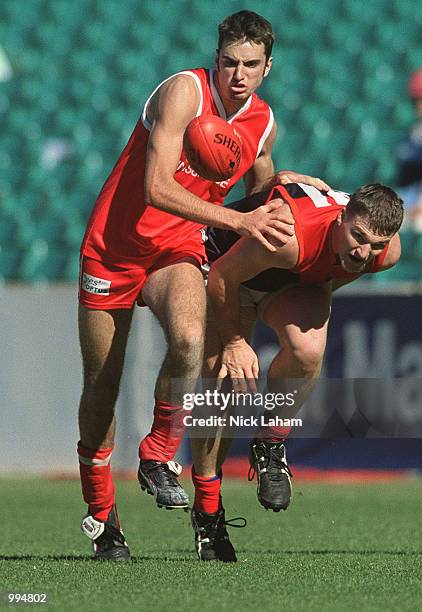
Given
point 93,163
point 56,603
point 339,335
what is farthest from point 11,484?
point 56,603

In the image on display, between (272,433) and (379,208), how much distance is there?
4.03ft

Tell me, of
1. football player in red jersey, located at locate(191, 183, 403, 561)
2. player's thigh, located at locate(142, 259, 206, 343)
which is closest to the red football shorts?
player's thigh, located at locate(142, 259, 206, 343)

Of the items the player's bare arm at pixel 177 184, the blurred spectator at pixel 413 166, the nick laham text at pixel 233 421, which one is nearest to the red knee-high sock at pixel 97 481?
the nick laham text at pixel 233 421

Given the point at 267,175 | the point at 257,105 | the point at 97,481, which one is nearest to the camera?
the point at 257,105

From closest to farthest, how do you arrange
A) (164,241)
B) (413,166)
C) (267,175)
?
(164,241)
(267,175)
(413,166)

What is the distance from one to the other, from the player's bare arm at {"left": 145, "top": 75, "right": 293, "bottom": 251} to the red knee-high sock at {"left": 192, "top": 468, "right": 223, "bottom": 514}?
121cm

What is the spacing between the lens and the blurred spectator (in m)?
10.5

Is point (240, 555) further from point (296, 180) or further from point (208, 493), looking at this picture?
point (296, 180)

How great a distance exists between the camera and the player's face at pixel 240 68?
524cm

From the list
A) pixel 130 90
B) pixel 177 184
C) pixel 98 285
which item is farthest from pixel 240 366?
pixel 130 90

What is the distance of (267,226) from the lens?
16.5ft

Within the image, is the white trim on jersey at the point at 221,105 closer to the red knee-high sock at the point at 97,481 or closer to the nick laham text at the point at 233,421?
the nick laham text at the point at 233,421

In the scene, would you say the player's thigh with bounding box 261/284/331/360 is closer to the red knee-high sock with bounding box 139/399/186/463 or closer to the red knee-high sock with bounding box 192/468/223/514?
the red knee-high sock with bounding box 139/399/186/463

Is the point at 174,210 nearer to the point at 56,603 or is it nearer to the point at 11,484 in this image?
the point at 56,603
